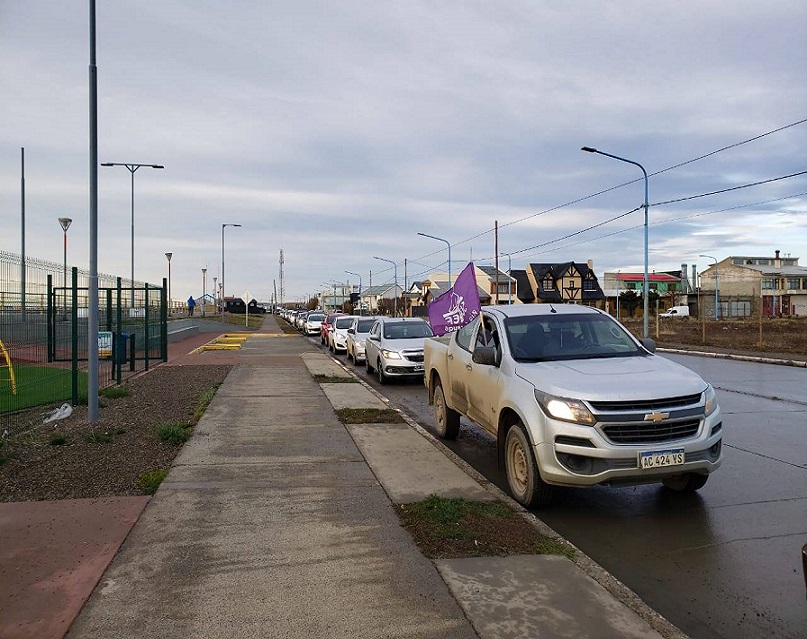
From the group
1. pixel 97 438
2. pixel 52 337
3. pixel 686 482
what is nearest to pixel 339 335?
pixel 52 337

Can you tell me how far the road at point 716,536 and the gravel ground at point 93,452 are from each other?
375 cm

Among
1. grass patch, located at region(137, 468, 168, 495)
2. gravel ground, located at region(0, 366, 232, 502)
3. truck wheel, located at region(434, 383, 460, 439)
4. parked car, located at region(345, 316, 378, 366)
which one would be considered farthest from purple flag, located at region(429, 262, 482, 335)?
parked car, located at region(345, 316, 378, 366)

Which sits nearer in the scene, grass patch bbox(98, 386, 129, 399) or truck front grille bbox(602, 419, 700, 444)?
truck front grille bbox(602, 419, 700, 444)

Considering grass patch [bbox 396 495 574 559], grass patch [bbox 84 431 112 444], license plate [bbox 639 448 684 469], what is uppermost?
license plate [bbox 639 448 684 469]

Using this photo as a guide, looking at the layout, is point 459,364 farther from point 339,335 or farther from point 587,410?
point 339,335

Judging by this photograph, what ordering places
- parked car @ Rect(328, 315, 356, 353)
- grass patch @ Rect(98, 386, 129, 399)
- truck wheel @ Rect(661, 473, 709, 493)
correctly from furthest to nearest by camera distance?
parked car @ Rect(328, 315, 356, 353), grass patch @ Rect(98, 386, 129, 399), truck wheel @ Rect(661, 473, 709, 493)

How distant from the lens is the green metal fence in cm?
1024

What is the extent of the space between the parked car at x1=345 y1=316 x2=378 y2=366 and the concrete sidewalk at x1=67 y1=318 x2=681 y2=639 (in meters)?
14.0

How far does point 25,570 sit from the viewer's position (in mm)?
4508

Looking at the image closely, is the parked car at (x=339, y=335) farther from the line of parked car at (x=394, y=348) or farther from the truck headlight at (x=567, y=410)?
the truck headlight at (x=567, y=410)

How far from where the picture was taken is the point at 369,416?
10492mm

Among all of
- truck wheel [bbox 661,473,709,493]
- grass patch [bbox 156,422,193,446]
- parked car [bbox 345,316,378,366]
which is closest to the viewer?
truck wheel [bbox 661,473,709,493]

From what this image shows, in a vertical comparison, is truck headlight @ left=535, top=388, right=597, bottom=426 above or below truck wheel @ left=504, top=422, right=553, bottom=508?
above

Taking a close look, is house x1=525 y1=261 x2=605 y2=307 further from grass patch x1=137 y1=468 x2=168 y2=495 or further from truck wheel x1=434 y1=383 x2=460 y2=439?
grass patch x1=137 y1=468 x2=168 y2=495
